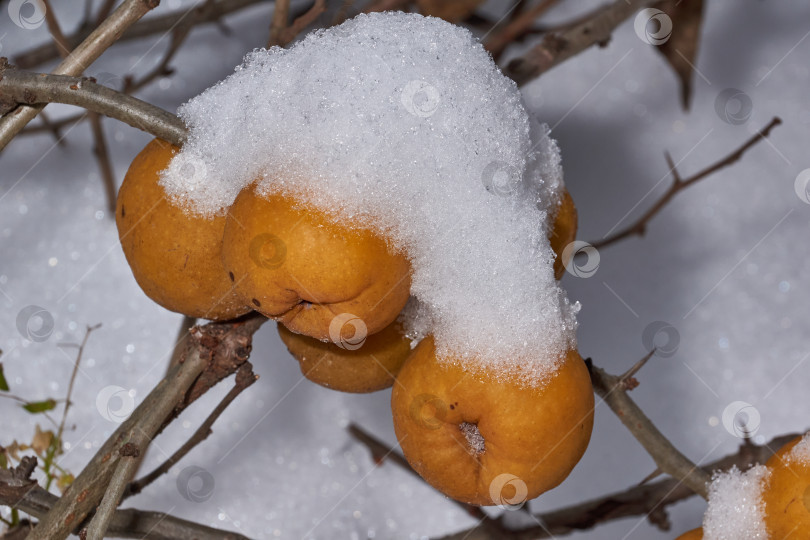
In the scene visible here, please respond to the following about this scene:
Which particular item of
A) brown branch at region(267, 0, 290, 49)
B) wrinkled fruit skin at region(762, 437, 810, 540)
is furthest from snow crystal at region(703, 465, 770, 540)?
brown branch at region(267, 0, 290, 49)

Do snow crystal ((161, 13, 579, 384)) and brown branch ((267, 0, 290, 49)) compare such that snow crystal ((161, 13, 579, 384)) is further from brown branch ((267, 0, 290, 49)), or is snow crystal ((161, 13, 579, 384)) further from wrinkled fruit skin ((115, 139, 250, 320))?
brown branch ((267, 0, 290, 49))

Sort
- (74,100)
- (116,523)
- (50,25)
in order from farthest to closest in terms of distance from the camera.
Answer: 1. (50,25)
2. (116,523)
3. (74,100)

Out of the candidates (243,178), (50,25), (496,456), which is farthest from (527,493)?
(50,25)

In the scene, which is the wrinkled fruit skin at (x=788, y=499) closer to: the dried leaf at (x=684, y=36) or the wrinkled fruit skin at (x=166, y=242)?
the wrinkled fruit skin at (x=166, y=242)

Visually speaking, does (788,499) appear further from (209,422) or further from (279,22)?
(279,22)

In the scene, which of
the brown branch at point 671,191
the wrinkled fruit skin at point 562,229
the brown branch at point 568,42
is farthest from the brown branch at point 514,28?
the wrinkled fruit skin at point 562,229

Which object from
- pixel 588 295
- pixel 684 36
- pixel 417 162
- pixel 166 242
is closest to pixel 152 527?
pixel 166 242

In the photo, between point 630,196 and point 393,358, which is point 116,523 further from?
point 630,196

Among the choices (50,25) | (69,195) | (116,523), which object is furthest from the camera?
(69,195)
